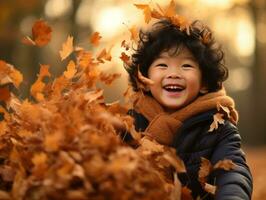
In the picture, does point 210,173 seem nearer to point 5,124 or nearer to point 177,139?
point 177,139

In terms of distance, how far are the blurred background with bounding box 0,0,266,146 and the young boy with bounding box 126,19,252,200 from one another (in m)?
4.27

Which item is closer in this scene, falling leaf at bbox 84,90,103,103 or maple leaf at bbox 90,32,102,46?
falling leaf at bbox 84,90,103,103

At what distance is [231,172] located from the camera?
2.73 meters

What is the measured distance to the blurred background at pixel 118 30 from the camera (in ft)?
39.7

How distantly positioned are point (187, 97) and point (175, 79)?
12cm

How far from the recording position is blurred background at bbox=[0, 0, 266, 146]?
39.7ft

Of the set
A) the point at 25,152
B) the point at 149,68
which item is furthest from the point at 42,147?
the point at 149,68

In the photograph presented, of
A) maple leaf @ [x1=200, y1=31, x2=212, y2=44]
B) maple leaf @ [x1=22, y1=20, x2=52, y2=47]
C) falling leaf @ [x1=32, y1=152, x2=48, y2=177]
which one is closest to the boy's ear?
maple leaf @ [x1=200, y1=31, x2=212, y2=44]

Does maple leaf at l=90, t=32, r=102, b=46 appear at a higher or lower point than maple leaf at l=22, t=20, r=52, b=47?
higher

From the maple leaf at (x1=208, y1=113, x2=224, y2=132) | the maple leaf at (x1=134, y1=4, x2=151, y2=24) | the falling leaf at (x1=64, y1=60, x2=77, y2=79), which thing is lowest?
the falling leaf at (x1=64, y1=60, x2=77, y2=79)

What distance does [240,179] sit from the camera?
2666mm

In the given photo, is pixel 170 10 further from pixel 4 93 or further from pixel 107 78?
pixel 4 93

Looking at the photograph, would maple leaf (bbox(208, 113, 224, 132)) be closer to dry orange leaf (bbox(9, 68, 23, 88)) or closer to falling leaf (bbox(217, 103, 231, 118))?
falling leaf (bbox(217, 103, 231, 118))

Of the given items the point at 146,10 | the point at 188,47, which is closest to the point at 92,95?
the point at 146,10
